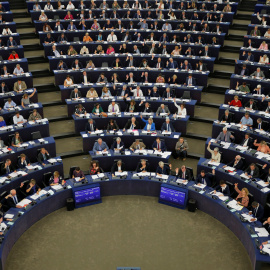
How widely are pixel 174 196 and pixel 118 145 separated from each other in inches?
122

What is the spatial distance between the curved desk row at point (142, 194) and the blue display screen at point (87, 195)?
27cm

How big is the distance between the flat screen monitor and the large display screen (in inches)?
86.1

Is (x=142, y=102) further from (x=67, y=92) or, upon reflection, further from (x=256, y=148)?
(x=256, y=148)

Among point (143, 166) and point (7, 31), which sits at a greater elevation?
point (7, 31)

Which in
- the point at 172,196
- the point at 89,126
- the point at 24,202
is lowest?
the point at 172,196

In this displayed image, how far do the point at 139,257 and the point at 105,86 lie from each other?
8.83 meters

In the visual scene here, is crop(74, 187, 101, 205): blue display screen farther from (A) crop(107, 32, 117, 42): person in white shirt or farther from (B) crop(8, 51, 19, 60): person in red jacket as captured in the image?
(A) crop(107, 32, 117, 42): person in white shirt

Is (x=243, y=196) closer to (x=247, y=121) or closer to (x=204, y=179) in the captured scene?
(x=204, y=179)

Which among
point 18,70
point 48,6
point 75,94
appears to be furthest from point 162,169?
point 48,6

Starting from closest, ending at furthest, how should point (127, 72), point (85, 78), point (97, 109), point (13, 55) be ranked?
point (97, 109)
point (85, 78)
point (127, 72)
point (13, 55)

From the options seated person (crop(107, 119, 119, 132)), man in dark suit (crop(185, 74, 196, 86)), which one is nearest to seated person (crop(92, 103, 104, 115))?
seated person (crop(107, 119, 119, 132))

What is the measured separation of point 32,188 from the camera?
14.4 m

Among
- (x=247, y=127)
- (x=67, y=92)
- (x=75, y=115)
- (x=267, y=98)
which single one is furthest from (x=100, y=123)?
(x=267, y=98)

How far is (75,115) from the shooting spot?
18156mm
